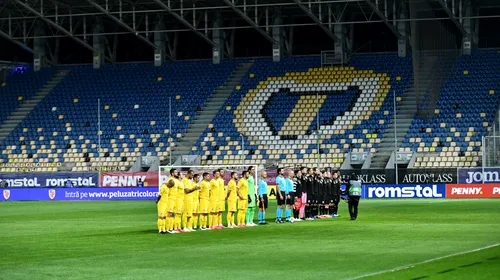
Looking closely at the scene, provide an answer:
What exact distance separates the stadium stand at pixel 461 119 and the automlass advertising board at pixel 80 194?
51.5ft

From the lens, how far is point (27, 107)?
7312 cm

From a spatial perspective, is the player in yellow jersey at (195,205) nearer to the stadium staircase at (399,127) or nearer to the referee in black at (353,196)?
the referee in black at (353,196)

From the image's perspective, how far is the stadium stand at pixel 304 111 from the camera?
62.7m

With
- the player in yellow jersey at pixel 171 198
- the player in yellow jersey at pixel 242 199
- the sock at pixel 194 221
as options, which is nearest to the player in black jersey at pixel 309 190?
the player in yellow jersey at pixel 242 199

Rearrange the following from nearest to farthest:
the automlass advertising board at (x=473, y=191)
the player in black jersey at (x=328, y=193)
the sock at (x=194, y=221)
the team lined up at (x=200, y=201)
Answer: the team lined up at (x=200, y=201)
the sock at (x=194, y=221)
the player in black jersey at (x=328, y=193)
the automlass advertising board at (x=473, y=191)

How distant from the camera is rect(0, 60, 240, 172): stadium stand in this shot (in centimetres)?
6650

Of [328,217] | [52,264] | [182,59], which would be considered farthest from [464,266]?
[182,59]

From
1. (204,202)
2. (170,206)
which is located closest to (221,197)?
(204,202)

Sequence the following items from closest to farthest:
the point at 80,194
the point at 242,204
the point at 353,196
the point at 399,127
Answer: the point at 242,204 → the point at 353,196 → the point at 80,194 → the point at 399,127

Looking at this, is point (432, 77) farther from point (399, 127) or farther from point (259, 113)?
point (259, 113)

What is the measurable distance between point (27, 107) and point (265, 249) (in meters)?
51.9

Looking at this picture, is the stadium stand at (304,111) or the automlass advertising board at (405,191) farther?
the stadium stand at (304,111)

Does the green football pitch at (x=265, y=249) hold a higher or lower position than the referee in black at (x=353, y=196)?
lower

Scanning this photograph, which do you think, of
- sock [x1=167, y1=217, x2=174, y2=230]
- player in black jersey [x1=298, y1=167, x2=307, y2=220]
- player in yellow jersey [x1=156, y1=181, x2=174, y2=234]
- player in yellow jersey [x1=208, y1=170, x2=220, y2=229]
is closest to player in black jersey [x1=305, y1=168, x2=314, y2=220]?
player in black jersey [x1=298, y1=167, x2=307, y2=220]
